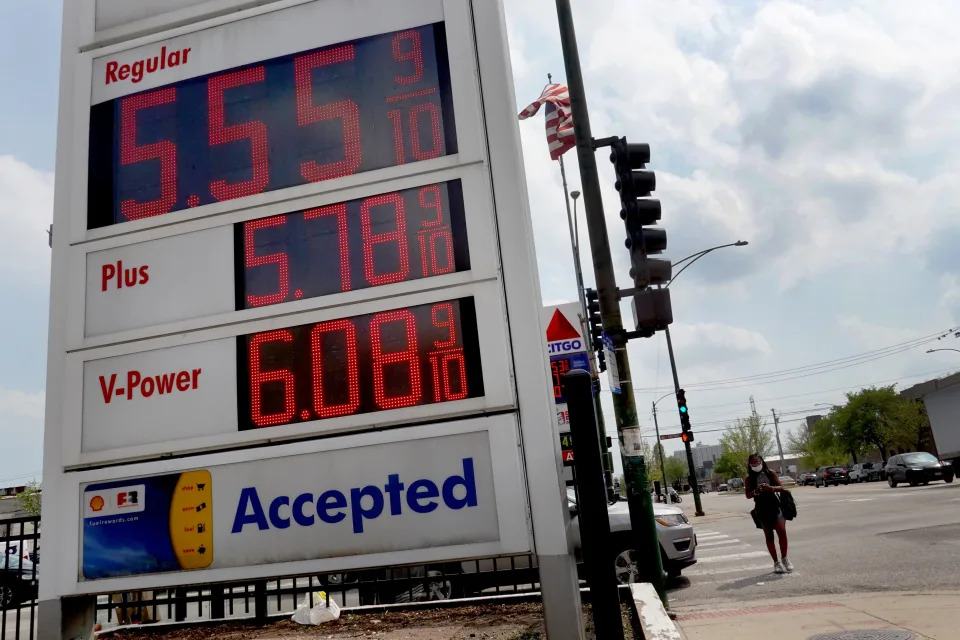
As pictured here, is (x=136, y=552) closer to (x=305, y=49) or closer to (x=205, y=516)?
(x=205, y=516)

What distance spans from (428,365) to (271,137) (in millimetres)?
1945

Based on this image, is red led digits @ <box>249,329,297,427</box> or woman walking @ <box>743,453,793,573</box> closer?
red led digits @ <box>249,329,297,427</box>

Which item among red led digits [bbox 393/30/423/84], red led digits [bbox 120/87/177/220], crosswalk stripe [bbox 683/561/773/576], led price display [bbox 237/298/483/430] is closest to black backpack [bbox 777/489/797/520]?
crosswalk stripe [bbox 683/561/773/576]

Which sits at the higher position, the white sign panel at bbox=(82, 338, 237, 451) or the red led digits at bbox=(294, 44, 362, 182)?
the red led digits at bbox=(294, 44, 362, 182)

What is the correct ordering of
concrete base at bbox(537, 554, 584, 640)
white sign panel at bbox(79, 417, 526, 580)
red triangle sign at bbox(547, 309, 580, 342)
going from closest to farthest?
1. concrete base at bbox(537, 554, 584, 640)
2. white sign panel at bbox(79, 417, 526, 580)
3. red triangle sign at bbox(547, 309, 580, 342)

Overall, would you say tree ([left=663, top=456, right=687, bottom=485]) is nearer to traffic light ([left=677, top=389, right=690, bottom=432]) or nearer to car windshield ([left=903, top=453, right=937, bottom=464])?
car windshield ([left=903, top=453, right=937, bottom=464])

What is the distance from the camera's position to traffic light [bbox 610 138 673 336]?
772cm

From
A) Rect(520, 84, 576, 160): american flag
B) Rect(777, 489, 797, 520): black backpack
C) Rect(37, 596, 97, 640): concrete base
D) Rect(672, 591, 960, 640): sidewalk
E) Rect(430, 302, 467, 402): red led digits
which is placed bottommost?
Rect(672, 591, 960, 640): sidewalk

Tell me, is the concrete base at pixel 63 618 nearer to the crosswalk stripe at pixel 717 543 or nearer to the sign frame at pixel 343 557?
the sign frame at pixel 343 557

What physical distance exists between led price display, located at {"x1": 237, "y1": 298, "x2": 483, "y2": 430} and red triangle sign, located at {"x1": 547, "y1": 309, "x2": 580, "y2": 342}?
8.26 metres

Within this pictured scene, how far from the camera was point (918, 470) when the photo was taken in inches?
1265

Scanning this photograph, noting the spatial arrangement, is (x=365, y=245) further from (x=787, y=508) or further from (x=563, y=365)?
(x=787, y=508)

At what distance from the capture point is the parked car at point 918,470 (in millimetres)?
31797

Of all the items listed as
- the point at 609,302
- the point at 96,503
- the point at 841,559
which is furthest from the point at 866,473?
the point at 96,503
